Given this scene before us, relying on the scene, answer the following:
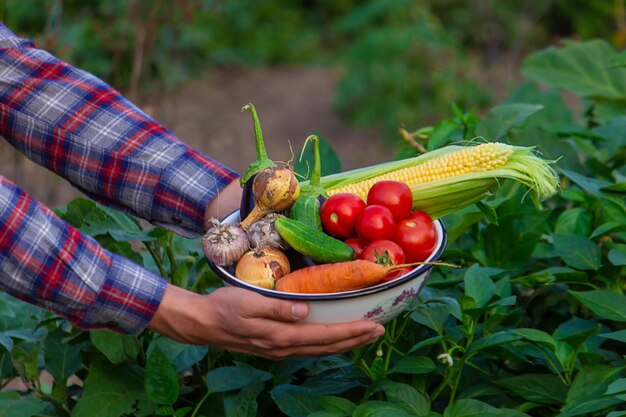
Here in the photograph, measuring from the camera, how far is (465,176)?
6.05 ft

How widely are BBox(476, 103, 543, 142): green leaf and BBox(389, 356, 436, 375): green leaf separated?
29.5 inches

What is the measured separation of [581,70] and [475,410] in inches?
63.5

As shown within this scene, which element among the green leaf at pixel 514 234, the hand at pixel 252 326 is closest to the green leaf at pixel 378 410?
the hand at pixel 252 326

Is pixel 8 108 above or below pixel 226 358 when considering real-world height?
above

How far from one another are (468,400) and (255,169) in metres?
0.59

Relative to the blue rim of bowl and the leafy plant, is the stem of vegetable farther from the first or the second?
the leafy plant

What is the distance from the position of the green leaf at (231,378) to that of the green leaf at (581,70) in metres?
1.53

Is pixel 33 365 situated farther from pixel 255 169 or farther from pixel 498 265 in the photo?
pixel 498 265

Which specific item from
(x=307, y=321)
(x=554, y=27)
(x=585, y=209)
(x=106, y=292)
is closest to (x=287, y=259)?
(x=307, y=321)

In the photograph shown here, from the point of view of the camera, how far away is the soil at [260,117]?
20.6ft

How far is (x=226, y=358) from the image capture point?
211 centimetres

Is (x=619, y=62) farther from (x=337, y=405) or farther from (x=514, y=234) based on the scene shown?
(x=337, y=405)

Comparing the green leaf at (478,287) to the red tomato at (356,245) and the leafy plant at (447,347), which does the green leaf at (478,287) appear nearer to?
the leafy plant at (447,347)

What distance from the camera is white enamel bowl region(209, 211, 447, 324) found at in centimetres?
164
